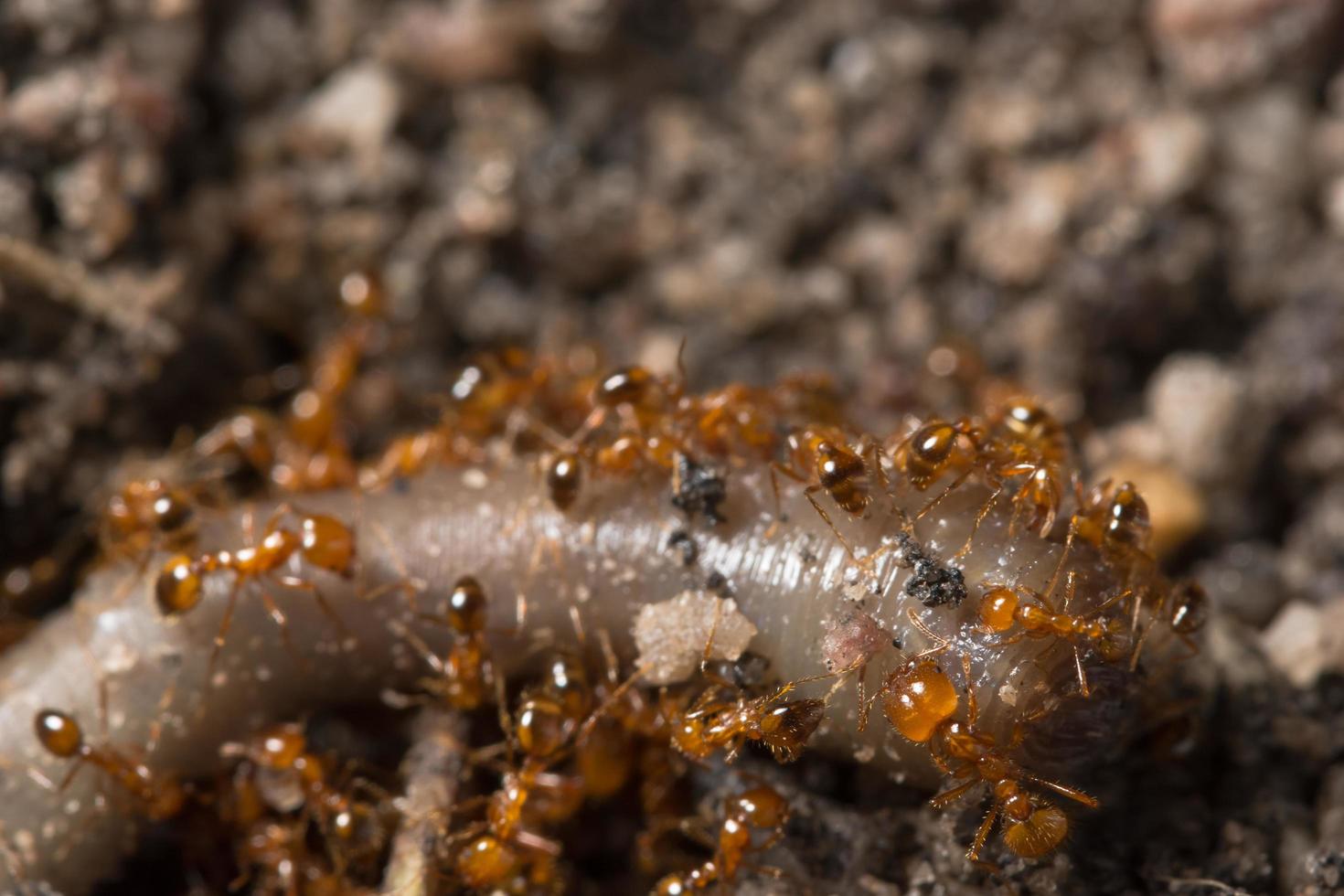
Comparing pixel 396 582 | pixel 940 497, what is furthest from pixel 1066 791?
pixel 396 582

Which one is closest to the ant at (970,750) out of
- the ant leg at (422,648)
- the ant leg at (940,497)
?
the ant leg at (940,497)

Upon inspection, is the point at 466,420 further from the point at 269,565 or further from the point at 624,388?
the point at 269,565

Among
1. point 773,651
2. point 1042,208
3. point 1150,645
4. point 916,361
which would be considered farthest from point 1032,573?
point 1042,208

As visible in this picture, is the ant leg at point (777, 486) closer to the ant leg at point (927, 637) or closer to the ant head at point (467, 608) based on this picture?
the ant leg at point (927, 637)

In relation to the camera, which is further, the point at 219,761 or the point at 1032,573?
the point at 219,761

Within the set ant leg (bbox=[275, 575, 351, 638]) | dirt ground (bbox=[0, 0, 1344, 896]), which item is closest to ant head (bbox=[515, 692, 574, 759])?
ant leg (bbox=[275, 575, 351, 638])

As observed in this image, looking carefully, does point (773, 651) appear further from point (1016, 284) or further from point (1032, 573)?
point (1016, 284)

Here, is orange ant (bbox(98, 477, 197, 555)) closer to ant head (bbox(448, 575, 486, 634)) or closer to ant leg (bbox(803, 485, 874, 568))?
ant head (bbox(448, 575, 486, 634))
